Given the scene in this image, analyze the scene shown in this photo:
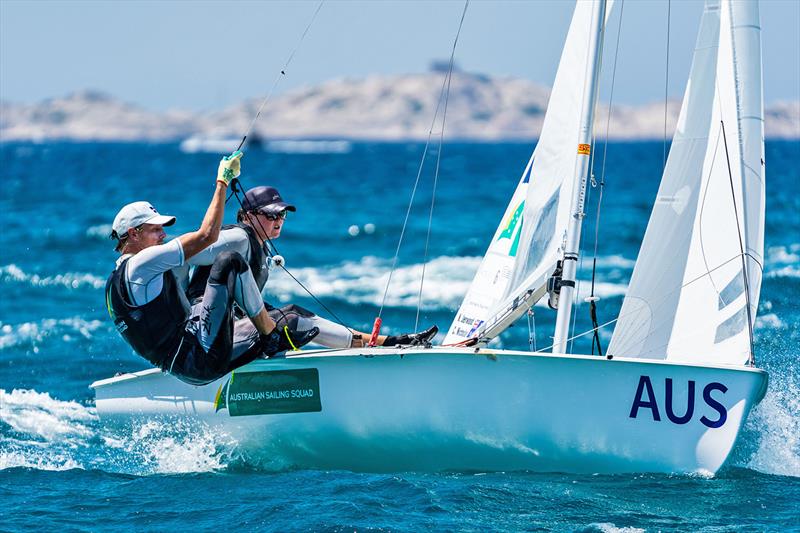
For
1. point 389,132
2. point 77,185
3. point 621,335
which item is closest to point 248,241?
point 621,335

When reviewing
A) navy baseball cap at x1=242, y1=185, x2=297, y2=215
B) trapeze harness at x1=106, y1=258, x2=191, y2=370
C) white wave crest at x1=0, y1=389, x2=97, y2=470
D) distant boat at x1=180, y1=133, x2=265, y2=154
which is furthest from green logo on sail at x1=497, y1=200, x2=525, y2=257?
distant boat at x1=180, y1=133, x2=265, y2=154

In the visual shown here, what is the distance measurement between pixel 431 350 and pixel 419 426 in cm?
42

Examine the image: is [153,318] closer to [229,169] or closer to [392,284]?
[229,169]

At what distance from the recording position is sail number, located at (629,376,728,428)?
548 cm

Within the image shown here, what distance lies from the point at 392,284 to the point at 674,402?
8.30m

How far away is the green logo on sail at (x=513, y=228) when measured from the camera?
6.96m

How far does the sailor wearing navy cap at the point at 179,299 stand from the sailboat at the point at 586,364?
0.39 m

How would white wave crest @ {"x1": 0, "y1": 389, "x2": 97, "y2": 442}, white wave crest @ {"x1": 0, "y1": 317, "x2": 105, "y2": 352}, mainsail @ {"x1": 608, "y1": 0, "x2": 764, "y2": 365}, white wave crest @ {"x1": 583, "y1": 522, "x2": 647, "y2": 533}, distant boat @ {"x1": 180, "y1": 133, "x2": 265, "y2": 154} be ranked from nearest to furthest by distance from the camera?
white wave crest @ {"x1": 583, "y1": 522, "x2": 647, "y2": 533} < mainsail @ {"x1": 608, "y1": 0, "x2": 764, "y2": 365} < white wave crest @ {"x1": 0, "y1": 389, "x2": 97, "y2": 442} < white wave crest @ {"x1": 0, "y1": 317, "x2": 105, "y2": 352} < distant boat @ {"x1": 180, "y1": 133, "x2": 265, "y2": 154}

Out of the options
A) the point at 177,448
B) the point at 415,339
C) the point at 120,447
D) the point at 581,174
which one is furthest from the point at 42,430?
the point at 581,174

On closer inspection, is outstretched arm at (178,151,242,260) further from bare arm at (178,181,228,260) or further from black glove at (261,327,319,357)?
black glove at (261,327,319,357)

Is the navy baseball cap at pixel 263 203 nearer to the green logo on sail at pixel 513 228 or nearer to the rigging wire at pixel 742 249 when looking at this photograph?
the green logo on sail at pixel 513 228

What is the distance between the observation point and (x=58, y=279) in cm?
1402

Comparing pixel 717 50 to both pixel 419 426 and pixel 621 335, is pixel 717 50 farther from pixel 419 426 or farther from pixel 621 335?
pixel 419 426

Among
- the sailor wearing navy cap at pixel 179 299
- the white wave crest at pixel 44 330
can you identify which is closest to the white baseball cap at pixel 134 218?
the sailor wearing navy cap at pixel 179 299
